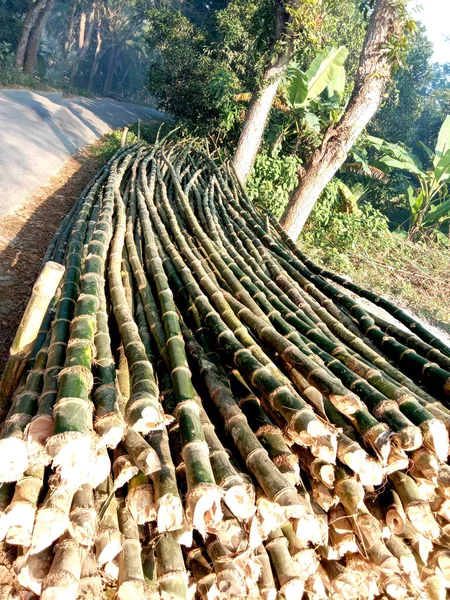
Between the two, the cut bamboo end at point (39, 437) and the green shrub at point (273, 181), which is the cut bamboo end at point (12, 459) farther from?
the green shrub at point (273, 181)

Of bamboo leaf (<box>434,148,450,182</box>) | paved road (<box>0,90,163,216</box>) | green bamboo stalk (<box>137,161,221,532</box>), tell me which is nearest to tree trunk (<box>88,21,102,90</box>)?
paved road (<box>0,90,163,216</box>)

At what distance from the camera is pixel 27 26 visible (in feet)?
52.9

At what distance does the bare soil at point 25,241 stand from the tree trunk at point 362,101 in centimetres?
377

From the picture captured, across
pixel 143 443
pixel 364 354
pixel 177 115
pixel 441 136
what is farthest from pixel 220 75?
pixel 143 443

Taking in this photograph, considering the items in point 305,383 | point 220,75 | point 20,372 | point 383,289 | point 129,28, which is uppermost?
point 129,28

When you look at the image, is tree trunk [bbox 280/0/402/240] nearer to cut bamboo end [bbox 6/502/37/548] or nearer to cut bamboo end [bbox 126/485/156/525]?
cut bamboo end [bbox 126/485/156/525]

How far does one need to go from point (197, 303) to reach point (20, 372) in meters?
1.05

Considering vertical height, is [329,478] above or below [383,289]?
above

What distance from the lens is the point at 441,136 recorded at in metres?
10.2

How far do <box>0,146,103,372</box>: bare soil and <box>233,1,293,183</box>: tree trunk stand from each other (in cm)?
300

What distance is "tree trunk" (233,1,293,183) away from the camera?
287 inches

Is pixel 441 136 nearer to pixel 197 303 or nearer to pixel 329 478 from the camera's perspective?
pixel 197 303

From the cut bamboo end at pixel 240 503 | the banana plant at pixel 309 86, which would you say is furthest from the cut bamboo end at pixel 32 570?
the banana plant at pixel 309 86

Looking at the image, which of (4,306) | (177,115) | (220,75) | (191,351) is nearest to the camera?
(191,351)
